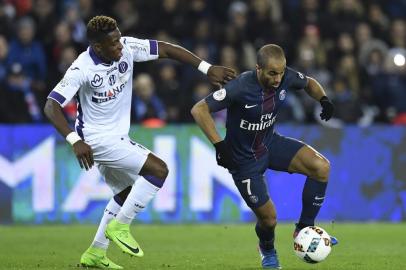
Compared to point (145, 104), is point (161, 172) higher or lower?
lower

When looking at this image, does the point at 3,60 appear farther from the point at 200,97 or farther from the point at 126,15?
the point at 200,97

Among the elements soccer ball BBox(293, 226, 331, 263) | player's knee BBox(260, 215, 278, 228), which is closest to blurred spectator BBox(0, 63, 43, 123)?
player's knee BBox(260, 215, 278, 228)

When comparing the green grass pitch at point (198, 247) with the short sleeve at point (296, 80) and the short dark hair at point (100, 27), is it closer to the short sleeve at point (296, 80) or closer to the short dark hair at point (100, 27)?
the short sleeve at point (296, 80)

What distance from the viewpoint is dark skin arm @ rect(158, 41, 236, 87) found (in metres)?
9.74

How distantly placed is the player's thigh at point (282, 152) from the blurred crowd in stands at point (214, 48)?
6.41m

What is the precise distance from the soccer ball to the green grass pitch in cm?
43

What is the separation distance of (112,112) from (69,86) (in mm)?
553

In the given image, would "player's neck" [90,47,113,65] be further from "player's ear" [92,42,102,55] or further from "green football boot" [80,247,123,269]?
"green football boot" [80,247,123,269]

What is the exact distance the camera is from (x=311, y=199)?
9797 millimetres

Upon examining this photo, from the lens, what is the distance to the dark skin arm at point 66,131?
896 centimetres

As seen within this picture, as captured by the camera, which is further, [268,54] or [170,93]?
[170,93]

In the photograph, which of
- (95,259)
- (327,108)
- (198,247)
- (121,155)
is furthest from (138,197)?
(198,247)

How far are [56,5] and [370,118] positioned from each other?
6.12 metres

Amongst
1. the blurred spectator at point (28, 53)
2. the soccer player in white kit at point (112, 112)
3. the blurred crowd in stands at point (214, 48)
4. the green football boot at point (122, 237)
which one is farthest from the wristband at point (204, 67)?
the blurred spectator at point (28, 53)
